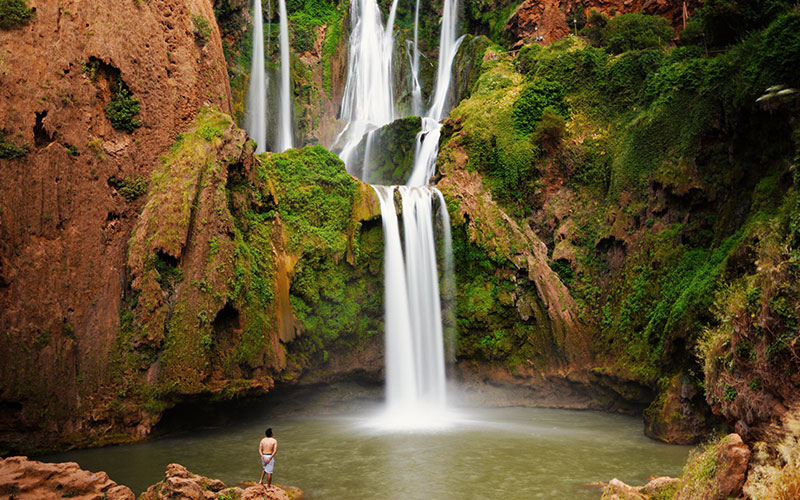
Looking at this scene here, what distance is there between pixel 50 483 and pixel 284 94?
29.9 metres

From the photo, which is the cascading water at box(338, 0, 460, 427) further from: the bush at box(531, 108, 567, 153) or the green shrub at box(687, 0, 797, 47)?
the green shrub at box(687, 0, 797, 47)

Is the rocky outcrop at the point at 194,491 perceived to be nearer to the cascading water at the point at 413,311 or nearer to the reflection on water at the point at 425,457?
the reflection on water at the point at 425,457

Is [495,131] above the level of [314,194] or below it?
above

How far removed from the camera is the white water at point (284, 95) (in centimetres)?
3350

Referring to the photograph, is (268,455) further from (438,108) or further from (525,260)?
(438,108)

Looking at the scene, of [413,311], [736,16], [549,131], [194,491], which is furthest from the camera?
[549,131]

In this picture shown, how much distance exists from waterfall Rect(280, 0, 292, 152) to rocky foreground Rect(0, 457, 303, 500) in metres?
26.4

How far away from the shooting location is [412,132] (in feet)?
90.5

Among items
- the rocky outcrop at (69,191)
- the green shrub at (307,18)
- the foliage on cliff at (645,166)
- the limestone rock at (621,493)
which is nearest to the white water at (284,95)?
the green shrub at (307,18)

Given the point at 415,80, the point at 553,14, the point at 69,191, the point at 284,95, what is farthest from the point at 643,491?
the point at 415,80

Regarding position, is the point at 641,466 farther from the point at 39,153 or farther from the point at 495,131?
the point at 39,153

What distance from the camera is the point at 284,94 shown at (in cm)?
3447

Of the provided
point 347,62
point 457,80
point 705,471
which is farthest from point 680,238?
point 347,62

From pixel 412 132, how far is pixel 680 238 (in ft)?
48.2
